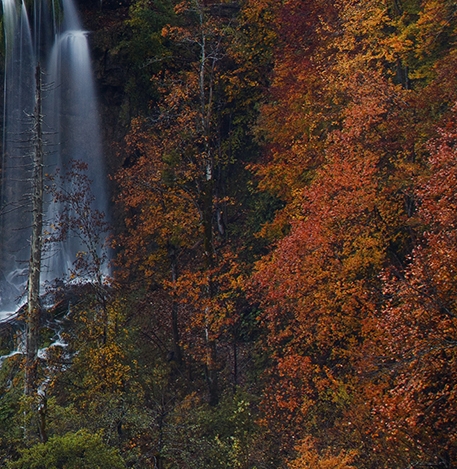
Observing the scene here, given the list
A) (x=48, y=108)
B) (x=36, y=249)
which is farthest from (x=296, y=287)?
(x=48, y=108)

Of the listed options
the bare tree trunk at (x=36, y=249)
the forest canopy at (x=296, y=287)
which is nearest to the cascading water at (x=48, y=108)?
the forest canopy at (x=296, y=287)

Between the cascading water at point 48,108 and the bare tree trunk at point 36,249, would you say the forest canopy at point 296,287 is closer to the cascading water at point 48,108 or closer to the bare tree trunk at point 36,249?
the bare tree trunk at point 36,249

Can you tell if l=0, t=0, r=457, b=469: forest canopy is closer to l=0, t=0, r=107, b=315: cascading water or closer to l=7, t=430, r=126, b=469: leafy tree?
l=7, t=430, r=126, b=469: leafy tree

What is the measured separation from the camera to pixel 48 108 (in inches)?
896

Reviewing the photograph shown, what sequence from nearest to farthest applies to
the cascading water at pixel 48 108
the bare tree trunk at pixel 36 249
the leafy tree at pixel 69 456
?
the leafy tree at pixel 69 456 < the bare tree trunk at pixel 36 249 < the cascading water at pixel 48 108

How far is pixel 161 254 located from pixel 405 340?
10.1 metres

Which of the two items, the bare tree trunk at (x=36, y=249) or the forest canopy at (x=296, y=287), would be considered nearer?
the forest canopy at (x=296, y=287)

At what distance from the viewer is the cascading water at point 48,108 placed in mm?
21609

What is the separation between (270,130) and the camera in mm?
17234

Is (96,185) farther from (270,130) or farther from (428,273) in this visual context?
(428,273)

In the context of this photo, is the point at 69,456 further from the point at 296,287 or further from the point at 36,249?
the point at 296,287

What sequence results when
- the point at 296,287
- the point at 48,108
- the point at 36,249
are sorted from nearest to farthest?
1. the point at 296,287
2. the point at 36,249
3. the point at 48,108

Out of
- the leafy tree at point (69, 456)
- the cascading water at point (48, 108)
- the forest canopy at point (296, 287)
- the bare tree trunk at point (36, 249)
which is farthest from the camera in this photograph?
the cascading water at point (48, 108)

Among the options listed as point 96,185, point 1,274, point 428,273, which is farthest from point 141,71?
point 428,273
